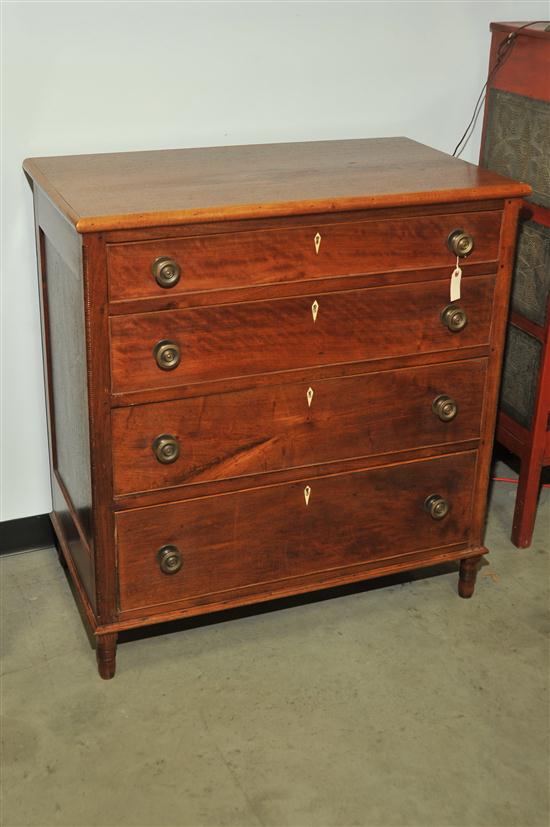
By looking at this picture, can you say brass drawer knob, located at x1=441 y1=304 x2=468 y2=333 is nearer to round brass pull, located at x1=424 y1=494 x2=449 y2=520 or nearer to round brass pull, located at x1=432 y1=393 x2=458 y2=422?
round brass pull, located at x1=432 y1=393 x2=458 y2=422

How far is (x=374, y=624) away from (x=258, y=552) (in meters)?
0.39

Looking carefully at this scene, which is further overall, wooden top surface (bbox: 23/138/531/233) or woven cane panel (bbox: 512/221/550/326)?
woven cane panel (bbox: 512/221/550/326)

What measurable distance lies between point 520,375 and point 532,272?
29 cm

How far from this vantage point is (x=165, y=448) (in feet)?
7.36

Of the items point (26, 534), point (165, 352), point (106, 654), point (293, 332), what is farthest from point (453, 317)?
point (26, 534)

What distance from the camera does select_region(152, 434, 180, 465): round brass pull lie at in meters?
2.24

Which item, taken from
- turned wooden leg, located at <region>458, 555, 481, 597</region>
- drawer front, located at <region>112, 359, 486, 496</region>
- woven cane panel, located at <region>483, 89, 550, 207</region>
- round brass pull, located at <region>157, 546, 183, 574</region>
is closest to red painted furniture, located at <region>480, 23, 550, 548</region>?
woven cane panel, located at <region>483, 89, 550, 207</region>

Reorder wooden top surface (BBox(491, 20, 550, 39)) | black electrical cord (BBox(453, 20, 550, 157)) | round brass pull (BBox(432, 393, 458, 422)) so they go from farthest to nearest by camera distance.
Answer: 1. black electrical cord (BBox(453, 20, 550, 157))
2. wooden top surface (BBox(491, 20, 550, 39))
3. round brass pull (BBox(432, 393, 458, 422))

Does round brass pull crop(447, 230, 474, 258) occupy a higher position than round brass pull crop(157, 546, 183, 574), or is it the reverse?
round brass pull crop(447, 230, 474, 258)

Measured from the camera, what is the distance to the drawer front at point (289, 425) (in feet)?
7.36

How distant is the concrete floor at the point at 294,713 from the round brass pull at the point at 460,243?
91 cm

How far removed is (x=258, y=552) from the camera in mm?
2443

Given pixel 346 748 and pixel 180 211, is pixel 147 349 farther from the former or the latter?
pixel 346 748

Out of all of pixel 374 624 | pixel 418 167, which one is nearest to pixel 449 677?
pixel 374 624
